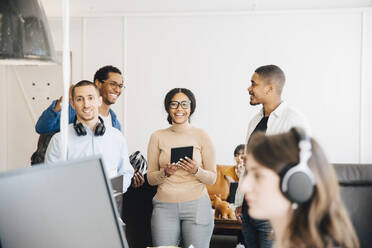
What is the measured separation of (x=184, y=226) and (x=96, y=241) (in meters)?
1.45

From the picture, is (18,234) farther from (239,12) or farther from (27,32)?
(239,12)

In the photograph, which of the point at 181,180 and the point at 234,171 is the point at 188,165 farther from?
the point at 234,171

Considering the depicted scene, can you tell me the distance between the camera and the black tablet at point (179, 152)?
7.74 feet

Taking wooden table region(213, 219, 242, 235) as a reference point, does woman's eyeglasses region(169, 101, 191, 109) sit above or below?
above

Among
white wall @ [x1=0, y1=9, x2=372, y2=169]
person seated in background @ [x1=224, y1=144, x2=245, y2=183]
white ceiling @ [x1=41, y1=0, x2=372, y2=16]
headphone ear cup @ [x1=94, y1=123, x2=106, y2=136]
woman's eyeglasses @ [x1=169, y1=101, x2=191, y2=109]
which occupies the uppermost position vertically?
white ceiling @ [x1=41, y1=0, x2=372, y2=16]

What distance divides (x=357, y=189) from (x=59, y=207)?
4.49 ft

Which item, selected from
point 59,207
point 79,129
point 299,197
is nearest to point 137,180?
→ point 79,129

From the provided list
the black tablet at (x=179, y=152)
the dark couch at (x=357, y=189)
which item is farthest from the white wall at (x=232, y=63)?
the dark couch at (x=357, y=189)

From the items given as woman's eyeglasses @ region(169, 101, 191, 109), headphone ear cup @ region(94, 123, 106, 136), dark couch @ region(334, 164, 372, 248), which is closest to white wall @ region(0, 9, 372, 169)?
woman's eyeglasses @ region(169, 101, 191, 109)

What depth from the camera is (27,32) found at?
3.96 ft

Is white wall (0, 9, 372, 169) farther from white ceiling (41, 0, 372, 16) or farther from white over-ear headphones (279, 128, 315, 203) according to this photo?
white over-ear headphones (279, 128, 315, 203)

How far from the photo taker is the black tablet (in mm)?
2359

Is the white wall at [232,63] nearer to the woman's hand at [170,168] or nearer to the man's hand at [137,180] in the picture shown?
the man's hand at [137,180]

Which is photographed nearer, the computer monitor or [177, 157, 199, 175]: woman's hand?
the computer monitor
